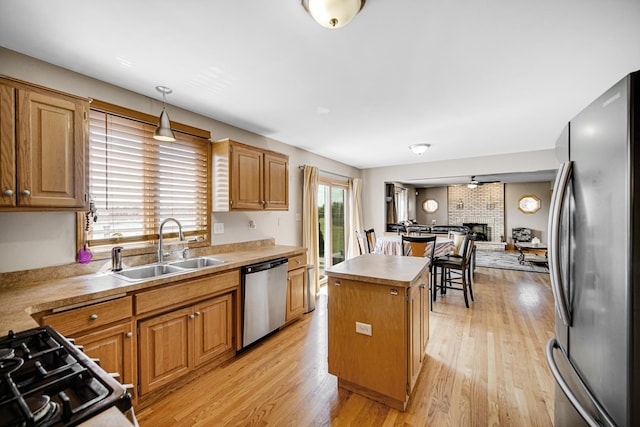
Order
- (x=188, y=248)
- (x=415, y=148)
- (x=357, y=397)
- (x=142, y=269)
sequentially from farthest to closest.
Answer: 1. (x=415, y=148)
2. (x=188, y=248)
3. (x=142, y=269)
4. (x=357, y=397)

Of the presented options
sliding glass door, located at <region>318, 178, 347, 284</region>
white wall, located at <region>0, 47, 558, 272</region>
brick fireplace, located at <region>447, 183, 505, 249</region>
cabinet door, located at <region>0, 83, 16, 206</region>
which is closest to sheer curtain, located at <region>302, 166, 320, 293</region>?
white wall, located at <region>0, 47, 558, 272</region>

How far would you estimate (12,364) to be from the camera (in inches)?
33.2

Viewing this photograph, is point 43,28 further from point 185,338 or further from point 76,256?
point 185,338

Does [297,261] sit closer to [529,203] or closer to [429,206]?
[429,206]

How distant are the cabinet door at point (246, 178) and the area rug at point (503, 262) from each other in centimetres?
611

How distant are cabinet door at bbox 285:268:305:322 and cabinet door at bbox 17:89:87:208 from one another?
7.02 feet

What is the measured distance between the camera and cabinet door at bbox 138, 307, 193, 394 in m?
1.92

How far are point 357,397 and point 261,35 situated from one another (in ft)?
8.59

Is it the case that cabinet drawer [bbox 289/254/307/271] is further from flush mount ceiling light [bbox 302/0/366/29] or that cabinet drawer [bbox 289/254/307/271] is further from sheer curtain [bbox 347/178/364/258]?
sheer curtain [bbox 347/178/364/258]

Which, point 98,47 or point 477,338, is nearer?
point 98,47

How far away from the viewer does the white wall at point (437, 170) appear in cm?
472

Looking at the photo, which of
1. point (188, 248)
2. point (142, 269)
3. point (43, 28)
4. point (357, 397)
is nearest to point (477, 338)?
point (357, 397)

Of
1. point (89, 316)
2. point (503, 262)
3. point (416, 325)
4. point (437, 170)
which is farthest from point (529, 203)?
point (89, 316)

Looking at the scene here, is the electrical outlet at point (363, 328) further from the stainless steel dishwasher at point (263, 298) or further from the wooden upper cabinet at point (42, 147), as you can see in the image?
the wooden upper cabinet at point (42, 147)
